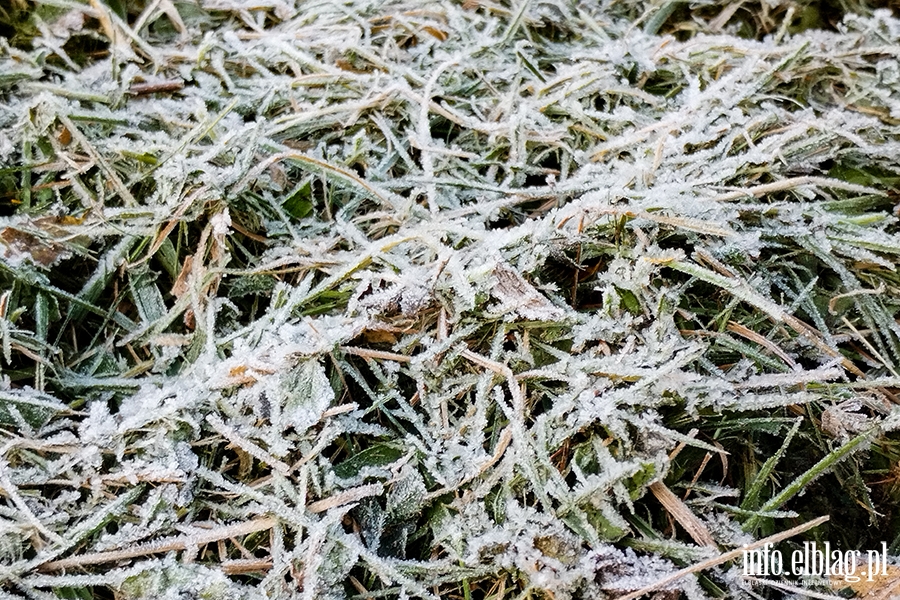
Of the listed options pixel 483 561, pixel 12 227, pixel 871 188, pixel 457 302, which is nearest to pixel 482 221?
pixel 457 302

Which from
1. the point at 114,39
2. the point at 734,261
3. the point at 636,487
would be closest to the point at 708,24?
the point at 734,261

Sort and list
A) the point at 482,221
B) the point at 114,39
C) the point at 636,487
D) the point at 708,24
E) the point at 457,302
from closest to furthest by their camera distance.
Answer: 1. the point at 636,487
2. the point at 457,302
3. the point at 482,221
4. the point at 114,39
5. the point at 708,24

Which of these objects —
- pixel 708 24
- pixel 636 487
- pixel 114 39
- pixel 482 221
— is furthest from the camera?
pixel 708 24

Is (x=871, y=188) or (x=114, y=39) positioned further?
(x=114, y=39)

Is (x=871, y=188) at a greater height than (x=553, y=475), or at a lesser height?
greater

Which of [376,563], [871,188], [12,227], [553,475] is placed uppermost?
[871,188]

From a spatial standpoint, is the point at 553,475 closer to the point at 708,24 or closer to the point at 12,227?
the point at 12,227
